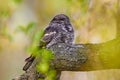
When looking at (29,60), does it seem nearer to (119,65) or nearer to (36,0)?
(119,65)

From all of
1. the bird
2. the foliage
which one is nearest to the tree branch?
the foliage

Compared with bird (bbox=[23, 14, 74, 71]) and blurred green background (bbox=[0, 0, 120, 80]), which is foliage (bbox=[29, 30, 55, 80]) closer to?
bird (bbox=[23, 14, 74, 71])

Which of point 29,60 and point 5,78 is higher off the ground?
point 29,60

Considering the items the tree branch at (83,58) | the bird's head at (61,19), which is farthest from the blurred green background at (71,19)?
the tree branch at (83,58)

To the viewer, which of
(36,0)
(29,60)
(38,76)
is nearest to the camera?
(38,76)

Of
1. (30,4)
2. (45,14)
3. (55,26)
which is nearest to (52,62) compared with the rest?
(55,26)

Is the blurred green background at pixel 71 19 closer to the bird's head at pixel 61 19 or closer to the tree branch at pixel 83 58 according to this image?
the bird's head at pixel 61 19
